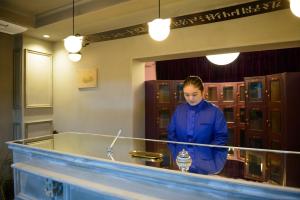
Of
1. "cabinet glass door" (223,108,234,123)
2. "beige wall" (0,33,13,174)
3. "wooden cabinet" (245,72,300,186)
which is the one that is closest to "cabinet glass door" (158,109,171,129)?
"cabinet glass door" (223,108,234,123)

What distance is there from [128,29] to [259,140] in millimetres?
3317

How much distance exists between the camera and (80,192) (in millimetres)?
1556

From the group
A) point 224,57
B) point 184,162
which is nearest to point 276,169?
point 184,162

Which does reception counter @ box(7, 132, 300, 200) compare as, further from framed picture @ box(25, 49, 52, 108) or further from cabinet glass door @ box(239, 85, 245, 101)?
cabinet glass door @ box(239, 85, 245, 101)

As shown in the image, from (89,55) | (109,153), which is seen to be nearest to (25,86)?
(89,55)

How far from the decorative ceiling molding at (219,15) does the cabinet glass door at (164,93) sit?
1.35 meters

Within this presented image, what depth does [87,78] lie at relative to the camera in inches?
189

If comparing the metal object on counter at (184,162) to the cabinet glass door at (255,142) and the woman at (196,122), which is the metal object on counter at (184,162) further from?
the cabinet glass door at (255,142)

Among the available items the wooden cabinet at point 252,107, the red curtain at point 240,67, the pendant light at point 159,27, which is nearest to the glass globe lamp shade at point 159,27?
the pendant light at point 159,27

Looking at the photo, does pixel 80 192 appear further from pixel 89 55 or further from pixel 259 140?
pixel 259 140

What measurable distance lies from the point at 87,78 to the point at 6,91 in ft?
5.15

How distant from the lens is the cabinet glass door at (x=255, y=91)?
15.3 feet

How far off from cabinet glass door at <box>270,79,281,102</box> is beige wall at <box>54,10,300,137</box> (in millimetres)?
1192

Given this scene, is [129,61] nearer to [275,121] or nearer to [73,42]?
[73,42]
